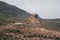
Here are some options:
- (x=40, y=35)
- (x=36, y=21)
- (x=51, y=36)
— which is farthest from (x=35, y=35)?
(x=36, y=21)

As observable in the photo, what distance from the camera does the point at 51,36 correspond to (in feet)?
98.0

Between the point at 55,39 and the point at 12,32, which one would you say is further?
the point at 12,32

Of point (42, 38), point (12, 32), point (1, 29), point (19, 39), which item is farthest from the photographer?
point (1, 29)

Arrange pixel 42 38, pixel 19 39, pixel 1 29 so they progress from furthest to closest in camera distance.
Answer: pixel 1 29 < pixel 42 38 < pixel 19 39

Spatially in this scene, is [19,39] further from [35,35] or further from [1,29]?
[1,29]

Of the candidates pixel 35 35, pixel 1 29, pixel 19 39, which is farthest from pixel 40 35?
pixel 1 29

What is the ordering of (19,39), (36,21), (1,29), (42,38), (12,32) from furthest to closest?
(36,21), (1,29), (12,32), (42,38), (19,39)

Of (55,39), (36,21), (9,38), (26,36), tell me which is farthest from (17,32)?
(36,21)

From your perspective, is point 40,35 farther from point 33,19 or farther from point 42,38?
point 33,19

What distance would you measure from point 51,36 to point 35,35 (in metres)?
2.79

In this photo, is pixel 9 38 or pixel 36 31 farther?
pixel 36 31

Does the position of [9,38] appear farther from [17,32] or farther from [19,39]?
[17,32]

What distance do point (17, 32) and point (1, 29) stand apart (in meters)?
3.68

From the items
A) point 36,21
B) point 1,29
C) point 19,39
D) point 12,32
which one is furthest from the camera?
point 36,21
